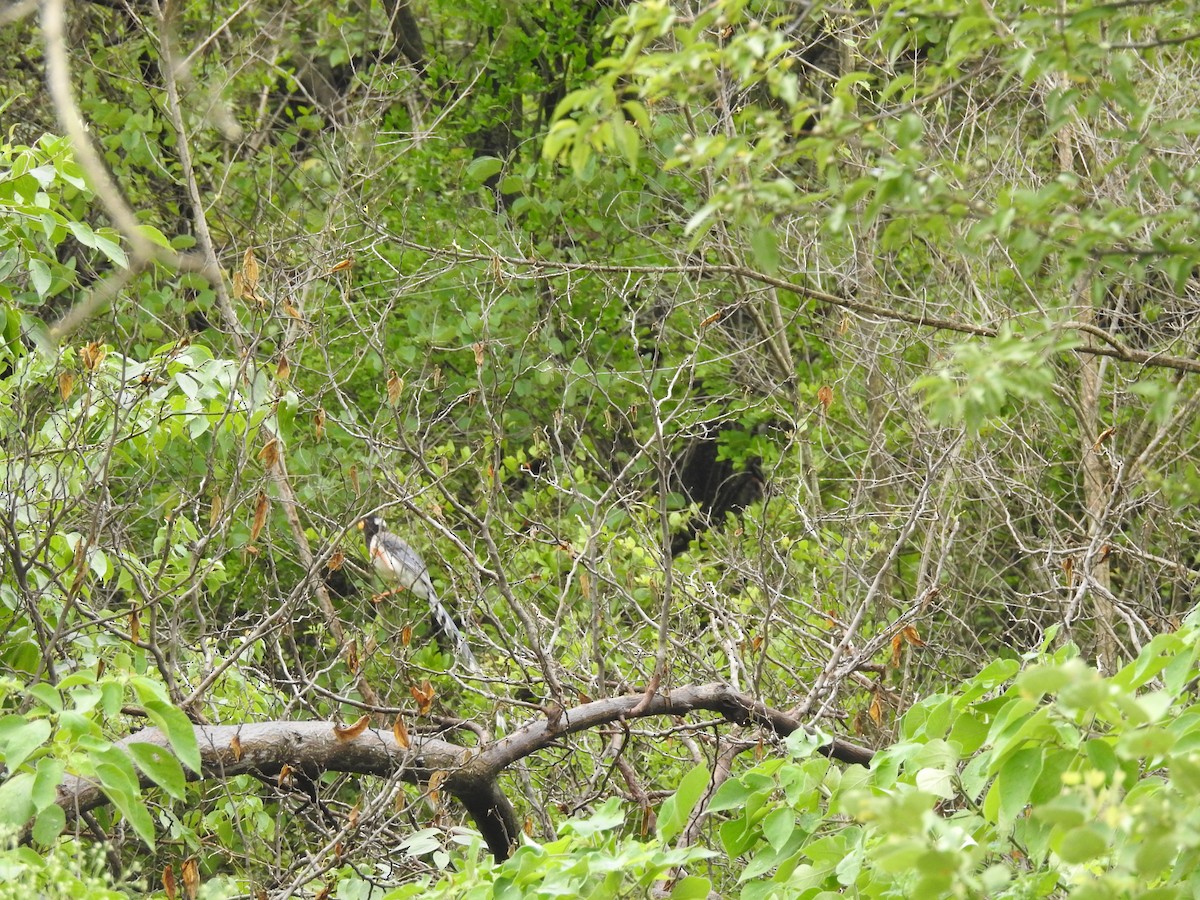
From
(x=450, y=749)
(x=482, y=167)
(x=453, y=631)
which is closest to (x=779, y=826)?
(x=450, y=749)

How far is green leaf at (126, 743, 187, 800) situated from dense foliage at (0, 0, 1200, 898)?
1cm

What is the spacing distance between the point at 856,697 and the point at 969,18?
4.11 meters

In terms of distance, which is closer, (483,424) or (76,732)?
(76,732)

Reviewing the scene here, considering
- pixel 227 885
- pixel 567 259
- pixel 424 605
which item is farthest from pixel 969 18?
pixel 567 259

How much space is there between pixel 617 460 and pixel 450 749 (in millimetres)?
4820

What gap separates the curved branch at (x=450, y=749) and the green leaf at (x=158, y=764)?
611 mm

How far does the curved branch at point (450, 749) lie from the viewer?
2902 millimetres

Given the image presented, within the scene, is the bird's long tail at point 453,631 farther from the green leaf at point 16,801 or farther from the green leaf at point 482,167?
the green leaf at point 482,167

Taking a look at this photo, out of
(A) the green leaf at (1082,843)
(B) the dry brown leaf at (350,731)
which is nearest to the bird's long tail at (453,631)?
(B) the dry brown leaf at (350,731)

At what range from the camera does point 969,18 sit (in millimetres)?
1698

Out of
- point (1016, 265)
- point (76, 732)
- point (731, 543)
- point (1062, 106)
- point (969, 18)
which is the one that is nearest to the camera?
point (969, 18)

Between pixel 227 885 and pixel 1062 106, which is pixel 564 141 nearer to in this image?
pixel 1062 106

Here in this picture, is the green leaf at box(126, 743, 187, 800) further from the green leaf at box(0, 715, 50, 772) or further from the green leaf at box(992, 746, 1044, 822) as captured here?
the green leaf at box(992, 746, 1044, 822)

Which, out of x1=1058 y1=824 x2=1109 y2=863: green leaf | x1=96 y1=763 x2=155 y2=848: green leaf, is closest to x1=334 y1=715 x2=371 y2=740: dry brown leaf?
x1=96 y1=763 x2=155 y2=848: green leaf
